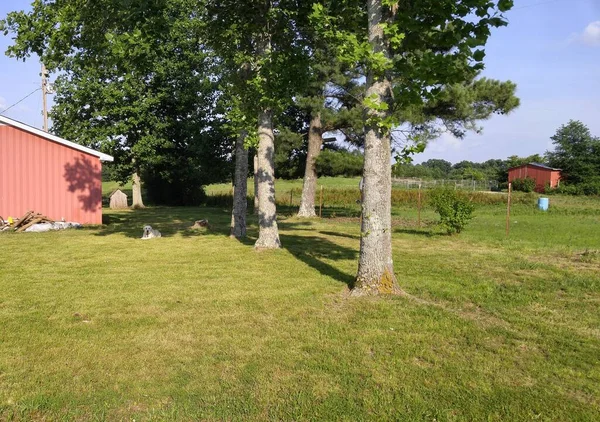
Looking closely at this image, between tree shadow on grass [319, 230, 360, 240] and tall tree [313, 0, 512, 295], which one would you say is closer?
tall tree [313, 0, 512, 295]

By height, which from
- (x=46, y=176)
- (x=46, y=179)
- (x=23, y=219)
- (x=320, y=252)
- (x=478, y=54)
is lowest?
(x=320, y=252)

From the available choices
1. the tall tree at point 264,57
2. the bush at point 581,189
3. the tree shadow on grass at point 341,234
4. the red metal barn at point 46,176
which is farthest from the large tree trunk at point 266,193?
the bush at point 581,189

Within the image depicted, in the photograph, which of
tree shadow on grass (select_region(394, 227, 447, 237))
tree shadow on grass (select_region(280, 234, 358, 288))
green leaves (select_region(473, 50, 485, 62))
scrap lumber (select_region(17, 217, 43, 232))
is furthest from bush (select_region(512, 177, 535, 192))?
green leaves (select_region(473, 50, 485, 62))

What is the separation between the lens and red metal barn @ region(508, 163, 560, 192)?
48719mm

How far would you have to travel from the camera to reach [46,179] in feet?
56.2

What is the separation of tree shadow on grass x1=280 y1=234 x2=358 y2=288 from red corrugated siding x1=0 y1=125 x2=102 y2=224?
8.05 meters

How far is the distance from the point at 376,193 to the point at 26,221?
43.7 ft

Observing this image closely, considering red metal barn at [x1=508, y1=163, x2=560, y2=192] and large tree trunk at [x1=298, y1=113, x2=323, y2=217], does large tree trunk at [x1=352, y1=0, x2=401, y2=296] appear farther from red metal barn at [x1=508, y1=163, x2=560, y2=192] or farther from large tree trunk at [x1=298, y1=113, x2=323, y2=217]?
red metal barn at [x1=508, y1=163, x2=560, y2=192]

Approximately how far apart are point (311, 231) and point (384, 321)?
10428 millimetres

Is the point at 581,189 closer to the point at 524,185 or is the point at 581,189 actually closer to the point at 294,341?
the point at 524,185

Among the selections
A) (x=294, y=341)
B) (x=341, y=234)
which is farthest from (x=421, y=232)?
(x=294, y=341)

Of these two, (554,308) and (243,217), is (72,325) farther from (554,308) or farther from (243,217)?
(243,217)

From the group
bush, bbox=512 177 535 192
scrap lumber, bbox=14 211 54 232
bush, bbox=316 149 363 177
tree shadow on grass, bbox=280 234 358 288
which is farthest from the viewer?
bush, bbox=512 177 535 192

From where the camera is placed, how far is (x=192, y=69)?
31391 millimetres
